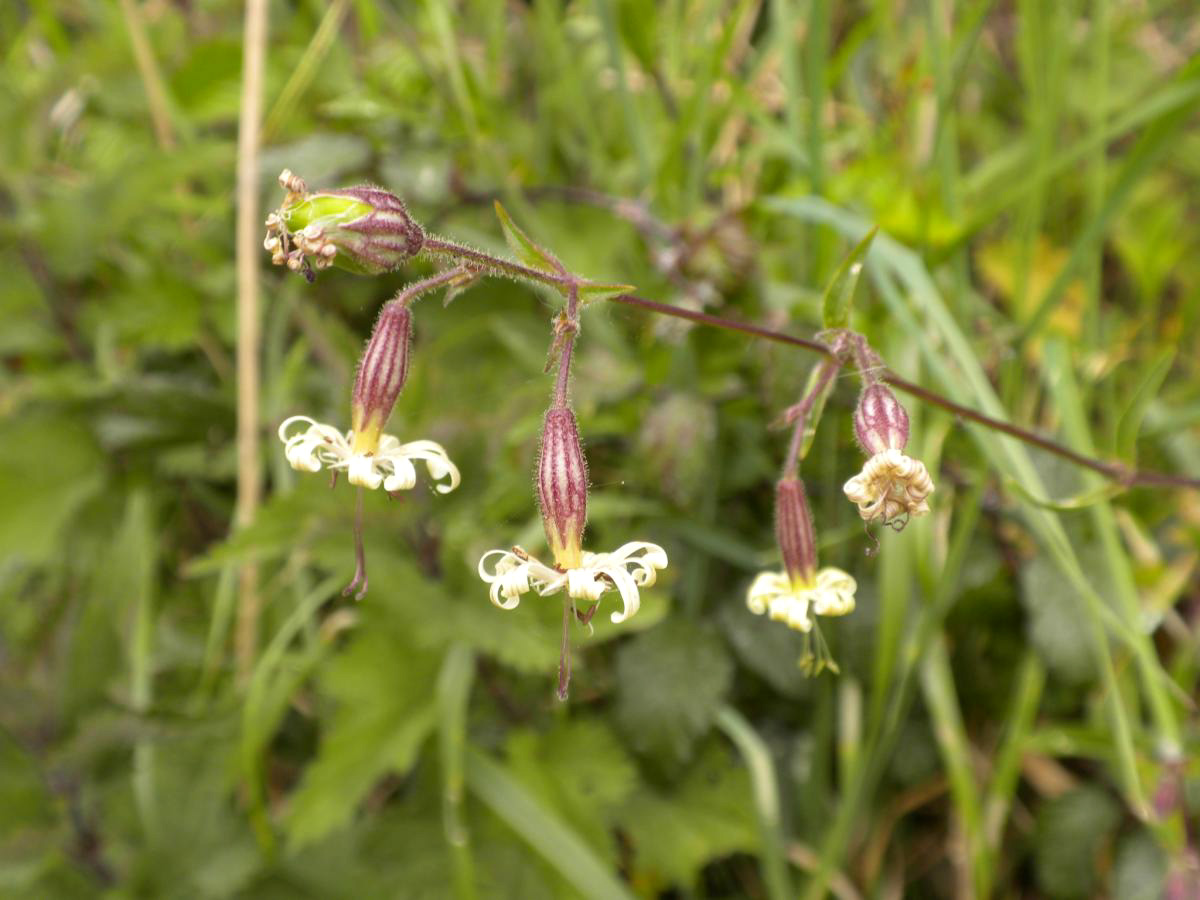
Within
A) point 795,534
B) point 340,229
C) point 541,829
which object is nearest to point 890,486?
point 795,534

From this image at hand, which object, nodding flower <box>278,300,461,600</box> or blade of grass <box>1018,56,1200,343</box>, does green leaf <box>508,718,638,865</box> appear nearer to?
nodding flower <box>278,300,461,600</box>

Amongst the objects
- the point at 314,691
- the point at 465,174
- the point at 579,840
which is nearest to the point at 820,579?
the point at 579,840

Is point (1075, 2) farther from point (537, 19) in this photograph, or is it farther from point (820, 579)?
point (820, 579)

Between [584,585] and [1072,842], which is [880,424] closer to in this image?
[584,585]

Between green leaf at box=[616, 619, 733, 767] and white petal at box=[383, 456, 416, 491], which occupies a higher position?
white petal at box=[383, 456, 416, 491]

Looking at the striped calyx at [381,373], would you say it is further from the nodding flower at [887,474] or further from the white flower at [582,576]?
the nodding flower at [887,474]

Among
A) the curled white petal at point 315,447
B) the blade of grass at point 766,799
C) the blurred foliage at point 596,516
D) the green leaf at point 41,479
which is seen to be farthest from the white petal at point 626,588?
the green leaf at point 41,479

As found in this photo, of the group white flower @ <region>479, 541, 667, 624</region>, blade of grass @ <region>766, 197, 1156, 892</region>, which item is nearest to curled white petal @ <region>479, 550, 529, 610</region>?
white flower @ <region>479, 541, 667, 624</region>
